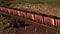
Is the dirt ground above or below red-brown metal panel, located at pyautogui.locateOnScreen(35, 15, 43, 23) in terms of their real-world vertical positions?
below

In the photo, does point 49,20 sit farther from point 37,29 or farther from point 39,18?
point 37,29

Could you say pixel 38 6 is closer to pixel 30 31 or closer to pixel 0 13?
pixel 0 13

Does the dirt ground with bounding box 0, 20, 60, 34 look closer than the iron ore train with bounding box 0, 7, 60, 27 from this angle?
No

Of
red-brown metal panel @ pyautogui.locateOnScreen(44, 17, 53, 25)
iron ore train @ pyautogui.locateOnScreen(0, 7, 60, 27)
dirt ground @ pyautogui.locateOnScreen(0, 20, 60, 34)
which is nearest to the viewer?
iron ore train @ pyautogui.locateOnScreen(0, 7, 60, 27)

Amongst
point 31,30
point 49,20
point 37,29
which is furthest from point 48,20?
point 31,30

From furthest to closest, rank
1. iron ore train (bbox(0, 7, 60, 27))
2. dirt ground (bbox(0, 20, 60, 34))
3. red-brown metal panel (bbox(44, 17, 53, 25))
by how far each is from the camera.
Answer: dirt ground (bbox(0, 20, 60, 34)), red-brown metal panel (bbox(44, 17, 53, 25)), iron ore train (bbox(0, 7, 60, 27))

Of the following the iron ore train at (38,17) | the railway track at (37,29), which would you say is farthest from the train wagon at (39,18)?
the railway track at (37,29)

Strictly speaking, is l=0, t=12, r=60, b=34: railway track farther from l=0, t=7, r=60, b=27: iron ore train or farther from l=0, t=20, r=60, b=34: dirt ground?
l=0, t=7, r=60, b=27: iron ore train

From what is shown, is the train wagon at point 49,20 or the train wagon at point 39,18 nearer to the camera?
the train wagon at point 49,20

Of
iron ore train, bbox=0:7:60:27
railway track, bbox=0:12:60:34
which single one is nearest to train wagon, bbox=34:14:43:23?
iron ore train, bbox=0:7:60:27

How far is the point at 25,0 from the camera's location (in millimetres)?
7355

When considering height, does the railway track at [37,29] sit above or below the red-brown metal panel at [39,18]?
below

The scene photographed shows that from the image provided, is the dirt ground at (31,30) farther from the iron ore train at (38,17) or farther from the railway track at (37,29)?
the iron ore train at (38,17)

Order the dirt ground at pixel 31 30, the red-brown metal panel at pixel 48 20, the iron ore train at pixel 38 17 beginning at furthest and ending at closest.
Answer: the dirt ground at pixel 31 30, the red-brown metal panel at pixel 48 20, the iron ore train at pixel 38 17
